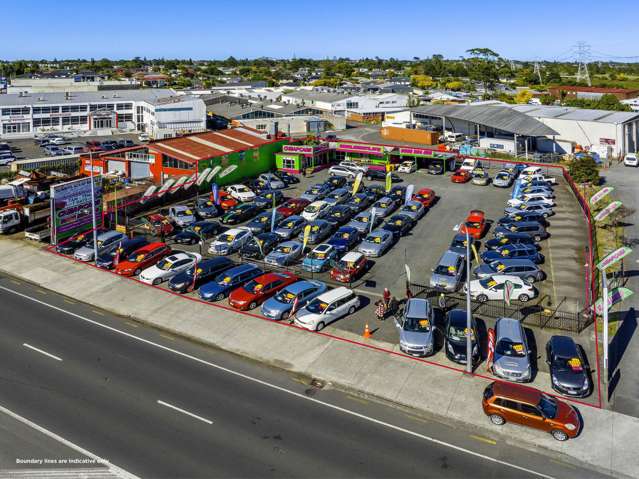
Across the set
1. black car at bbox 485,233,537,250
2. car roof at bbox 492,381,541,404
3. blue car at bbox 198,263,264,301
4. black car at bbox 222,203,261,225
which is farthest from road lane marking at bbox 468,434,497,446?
black car at bbox 222,203,261,225

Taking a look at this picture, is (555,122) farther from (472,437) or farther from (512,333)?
(472,437)

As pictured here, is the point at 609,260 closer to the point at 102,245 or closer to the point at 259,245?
the point at 259,245

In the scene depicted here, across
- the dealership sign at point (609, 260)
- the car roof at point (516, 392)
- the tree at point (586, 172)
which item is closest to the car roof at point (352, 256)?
the dealership sign at point (609, 260)

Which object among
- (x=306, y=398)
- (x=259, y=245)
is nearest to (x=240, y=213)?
(x=259, y=245)

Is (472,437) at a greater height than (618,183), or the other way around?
(618,183)

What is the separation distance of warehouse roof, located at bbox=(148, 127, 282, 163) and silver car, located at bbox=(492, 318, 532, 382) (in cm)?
3442

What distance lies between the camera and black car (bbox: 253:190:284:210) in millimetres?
46812

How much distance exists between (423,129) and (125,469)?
229 ft

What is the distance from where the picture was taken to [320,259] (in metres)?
33.8

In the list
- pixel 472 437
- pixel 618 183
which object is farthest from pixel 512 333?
pixel 618 183

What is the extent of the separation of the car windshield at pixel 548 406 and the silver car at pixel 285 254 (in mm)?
18065

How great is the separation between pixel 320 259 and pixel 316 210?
10.4m

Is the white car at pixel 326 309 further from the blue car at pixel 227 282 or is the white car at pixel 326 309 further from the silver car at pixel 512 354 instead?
the silver car at pixel 512 354

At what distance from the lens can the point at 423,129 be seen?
261 ft
